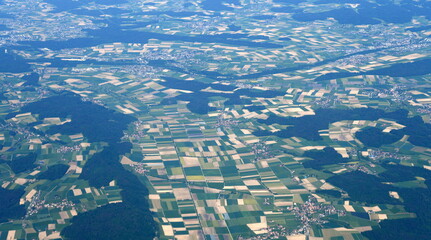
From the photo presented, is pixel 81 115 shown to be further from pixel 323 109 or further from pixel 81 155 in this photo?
pixel 323 109

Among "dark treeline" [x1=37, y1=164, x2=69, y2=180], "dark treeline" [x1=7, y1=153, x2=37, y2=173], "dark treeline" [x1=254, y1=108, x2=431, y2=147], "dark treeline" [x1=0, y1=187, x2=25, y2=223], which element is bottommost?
"dark treeline" [x1=254, y1=108, x2=431, y2=147]

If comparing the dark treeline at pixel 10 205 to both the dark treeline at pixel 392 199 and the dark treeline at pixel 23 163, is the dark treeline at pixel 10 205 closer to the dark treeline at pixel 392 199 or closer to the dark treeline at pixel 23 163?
the dark treeline at pixel 23 163

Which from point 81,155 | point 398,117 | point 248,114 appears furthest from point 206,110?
point 398,117

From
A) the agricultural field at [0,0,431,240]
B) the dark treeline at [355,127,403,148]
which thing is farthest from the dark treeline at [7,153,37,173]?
the dark treeline at [355,127,403,148]

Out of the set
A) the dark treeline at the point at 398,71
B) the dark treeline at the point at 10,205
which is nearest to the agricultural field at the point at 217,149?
the dark treeline at the point at 10,205

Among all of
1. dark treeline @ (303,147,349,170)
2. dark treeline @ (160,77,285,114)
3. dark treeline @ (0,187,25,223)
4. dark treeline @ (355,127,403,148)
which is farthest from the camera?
dark treeline @ (160,77,285,114)

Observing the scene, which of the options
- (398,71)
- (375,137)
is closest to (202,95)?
(375,137)

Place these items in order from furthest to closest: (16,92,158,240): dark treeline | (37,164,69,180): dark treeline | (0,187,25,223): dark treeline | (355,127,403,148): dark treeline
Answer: (355,127,403,148): dark treeline
(37,164,69,180): dark treeline
(0,187,25,223): dark treeline
(16,92,158,240): dark treeline

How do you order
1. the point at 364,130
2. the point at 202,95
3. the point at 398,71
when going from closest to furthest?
the point at 364,130 < the point at 202,95 < the point at 398,71

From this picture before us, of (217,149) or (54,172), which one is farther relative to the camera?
(217,149)

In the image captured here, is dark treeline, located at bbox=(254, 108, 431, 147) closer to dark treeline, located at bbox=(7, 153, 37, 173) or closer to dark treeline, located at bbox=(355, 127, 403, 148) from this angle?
dark treeline, located at bbox=(355, 127, 403, 148)

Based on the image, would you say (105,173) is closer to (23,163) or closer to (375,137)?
(23,163)

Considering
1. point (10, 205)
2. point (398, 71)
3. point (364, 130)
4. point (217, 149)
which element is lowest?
point (398, 71)
